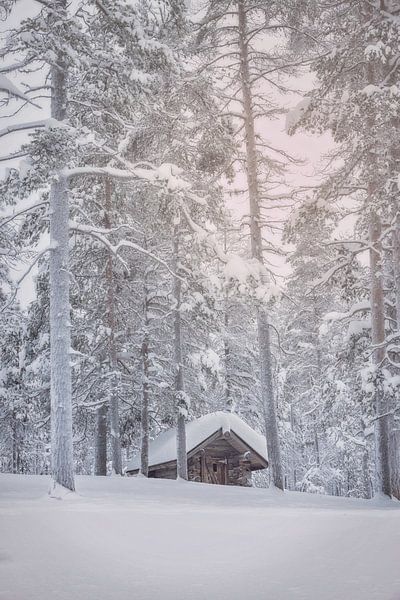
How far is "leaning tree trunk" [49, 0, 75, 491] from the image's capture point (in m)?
10.2

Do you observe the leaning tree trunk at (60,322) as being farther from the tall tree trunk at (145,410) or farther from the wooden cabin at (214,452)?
the wooden cabin at (214,452)

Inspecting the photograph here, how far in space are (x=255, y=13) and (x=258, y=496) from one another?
45.5ft

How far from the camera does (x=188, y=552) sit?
5.64 metres

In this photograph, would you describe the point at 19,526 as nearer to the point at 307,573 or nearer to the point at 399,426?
the point at 307,573

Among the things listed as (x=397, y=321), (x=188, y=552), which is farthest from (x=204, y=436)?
(x=188, y=552)

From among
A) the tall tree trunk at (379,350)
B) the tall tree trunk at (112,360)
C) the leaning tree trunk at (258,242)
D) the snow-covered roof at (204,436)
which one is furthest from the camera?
the snow-covered roof at (204,436)

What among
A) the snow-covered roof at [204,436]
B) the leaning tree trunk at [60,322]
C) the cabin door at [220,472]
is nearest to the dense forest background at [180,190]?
the leaning tree trunk at [60,322]

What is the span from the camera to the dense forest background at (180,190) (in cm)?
1054

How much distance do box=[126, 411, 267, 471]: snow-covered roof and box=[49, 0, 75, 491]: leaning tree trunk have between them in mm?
12281

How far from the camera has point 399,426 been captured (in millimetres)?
16922

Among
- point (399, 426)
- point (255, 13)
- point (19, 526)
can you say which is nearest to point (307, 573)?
point (19, 526)

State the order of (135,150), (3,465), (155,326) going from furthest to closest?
(3,465) → (155,326) → (135,150)

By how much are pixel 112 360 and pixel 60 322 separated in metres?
9.36

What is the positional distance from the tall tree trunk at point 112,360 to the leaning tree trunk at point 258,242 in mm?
5764
